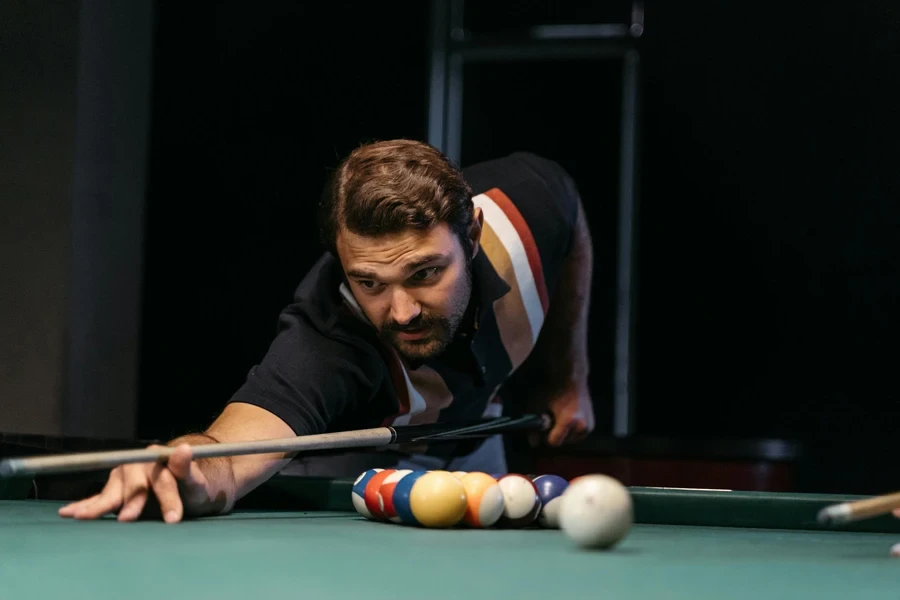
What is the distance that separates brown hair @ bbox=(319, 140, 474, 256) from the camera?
250 cm

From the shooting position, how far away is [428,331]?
8.53ft

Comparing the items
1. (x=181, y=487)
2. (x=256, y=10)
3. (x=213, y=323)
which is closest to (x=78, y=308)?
(x=213, y=323)

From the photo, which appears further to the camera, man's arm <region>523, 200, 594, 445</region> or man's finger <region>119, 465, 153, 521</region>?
man's arm <region>523, 200, 594, 445</region>

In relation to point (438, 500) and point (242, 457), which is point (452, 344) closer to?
point (242, 457)

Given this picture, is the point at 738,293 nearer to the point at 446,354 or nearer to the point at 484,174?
the point at 484,174

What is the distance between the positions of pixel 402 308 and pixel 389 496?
667 mm

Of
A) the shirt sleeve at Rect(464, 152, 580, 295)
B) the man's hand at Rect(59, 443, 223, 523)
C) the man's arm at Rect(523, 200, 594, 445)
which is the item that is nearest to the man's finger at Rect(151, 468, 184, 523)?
the man's hand at Rect(59, 443, 223, 523)

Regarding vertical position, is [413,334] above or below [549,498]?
above

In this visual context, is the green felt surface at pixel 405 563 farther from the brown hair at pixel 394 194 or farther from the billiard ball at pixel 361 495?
the brown hair at pixel 394 194

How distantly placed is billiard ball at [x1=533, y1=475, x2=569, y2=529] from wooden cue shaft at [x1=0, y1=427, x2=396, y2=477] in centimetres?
42

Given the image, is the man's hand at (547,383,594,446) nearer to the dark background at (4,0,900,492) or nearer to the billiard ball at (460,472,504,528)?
the billiard ball at (460,472,504,528)

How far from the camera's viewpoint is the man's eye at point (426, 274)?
100.0 inches

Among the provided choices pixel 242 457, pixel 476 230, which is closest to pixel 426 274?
pixel 476 230

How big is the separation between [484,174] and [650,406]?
277 centimetres
